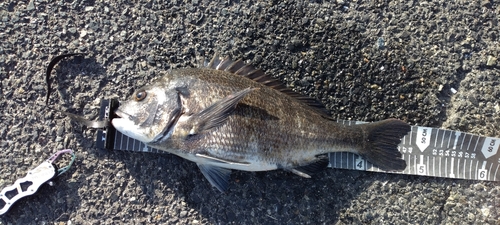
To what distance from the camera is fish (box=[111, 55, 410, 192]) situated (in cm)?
241

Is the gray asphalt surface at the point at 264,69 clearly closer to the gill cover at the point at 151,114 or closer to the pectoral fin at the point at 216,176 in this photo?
the pectoral fin at the point at 216,176

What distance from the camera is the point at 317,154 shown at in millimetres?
2611

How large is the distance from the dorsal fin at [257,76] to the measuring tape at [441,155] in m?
0.28

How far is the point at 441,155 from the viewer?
9.27 ft

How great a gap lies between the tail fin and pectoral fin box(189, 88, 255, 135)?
103 centimetres

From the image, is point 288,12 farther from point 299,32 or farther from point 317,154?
point 317,154

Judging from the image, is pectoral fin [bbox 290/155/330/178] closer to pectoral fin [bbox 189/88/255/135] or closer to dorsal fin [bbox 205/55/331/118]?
dorsal fin [bbox 205/55/331/118]

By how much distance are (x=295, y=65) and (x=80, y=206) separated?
6.96 ft

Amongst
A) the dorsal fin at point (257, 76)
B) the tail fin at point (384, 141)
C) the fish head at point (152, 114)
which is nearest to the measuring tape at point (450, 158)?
the tail fin at point (384, 141)

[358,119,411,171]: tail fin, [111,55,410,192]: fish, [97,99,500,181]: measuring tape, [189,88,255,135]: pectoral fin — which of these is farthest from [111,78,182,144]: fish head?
[358,119,411,171]: tail fin

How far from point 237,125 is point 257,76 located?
48cm

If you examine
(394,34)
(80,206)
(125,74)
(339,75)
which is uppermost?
(394,34)

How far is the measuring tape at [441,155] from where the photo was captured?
111 inches

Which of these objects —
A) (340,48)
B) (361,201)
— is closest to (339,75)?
(340,48)
